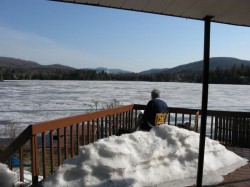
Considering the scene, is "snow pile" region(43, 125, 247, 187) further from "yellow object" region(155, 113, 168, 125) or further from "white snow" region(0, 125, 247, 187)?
"yellow object" region(155, 113, 168, 125)

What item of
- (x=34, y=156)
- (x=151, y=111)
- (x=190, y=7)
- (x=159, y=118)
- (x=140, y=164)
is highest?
(x=190, y=7)

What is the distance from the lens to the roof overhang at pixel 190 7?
3174 mm

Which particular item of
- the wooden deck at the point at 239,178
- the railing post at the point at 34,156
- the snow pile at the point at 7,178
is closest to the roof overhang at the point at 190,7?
the railing post at the point at 34,156

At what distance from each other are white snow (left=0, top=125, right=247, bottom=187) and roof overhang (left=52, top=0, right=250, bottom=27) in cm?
189

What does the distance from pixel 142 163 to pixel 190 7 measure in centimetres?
213

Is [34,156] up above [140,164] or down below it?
above

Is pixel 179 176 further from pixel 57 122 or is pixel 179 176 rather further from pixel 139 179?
pixel 57 122

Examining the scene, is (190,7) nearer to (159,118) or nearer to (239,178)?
(239,178)

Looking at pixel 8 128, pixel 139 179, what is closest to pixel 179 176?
pixel 139 179

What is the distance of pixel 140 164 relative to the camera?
4.36 m

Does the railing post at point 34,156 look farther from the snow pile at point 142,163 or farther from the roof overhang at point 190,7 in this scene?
the roof overhang at point 190,7

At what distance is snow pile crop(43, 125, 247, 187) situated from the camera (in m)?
4.14

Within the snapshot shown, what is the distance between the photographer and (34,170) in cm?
420

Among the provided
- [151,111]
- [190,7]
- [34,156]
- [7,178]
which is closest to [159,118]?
[151,111]
